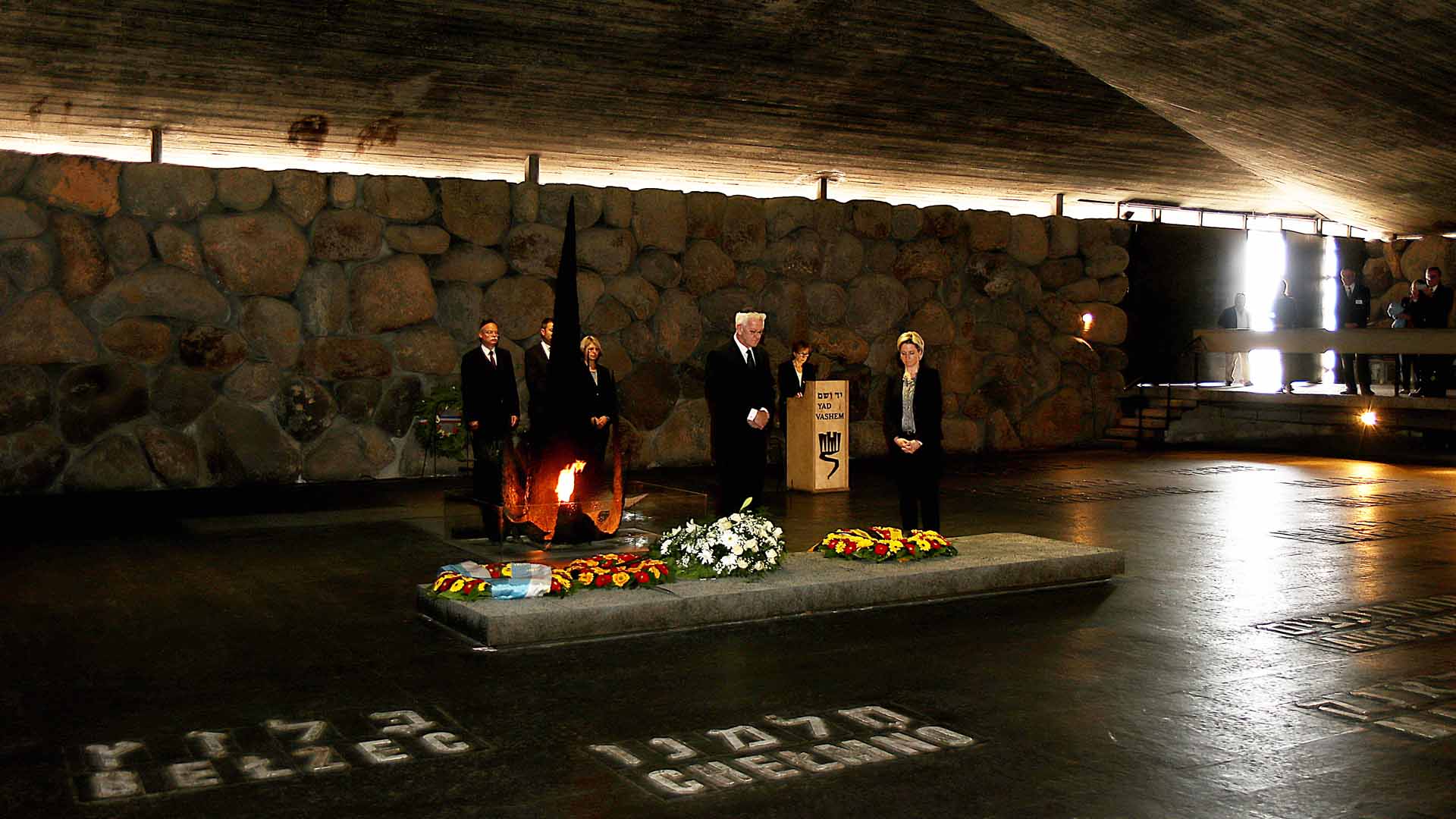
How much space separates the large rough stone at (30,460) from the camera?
503 inches

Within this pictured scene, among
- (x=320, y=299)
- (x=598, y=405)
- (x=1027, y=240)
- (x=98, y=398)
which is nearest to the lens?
(x=598, y=405)

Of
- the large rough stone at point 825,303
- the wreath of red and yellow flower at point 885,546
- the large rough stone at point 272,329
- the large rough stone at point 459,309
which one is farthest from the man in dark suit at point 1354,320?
the large rough stone at point 272,329

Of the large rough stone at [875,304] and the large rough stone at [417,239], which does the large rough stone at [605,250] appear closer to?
the large rough stone at [417,239]

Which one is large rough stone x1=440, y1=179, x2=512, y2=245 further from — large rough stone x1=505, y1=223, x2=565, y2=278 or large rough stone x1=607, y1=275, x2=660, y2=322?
large rough stone x1=607, y1=275, x2=660, y2=322

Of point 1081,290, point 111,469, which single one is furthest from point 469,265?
point 1081,290

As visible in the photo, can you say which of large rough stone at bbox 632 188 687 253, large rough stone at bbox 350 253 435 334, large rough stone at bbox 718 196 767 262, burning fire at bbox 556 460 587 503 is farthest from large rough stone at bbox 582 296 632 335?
burning fire at bbox 556 460 587 503

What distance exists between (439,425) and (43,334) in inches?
155

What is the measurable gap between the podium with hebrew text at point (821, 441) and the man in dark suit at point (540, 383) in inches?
141

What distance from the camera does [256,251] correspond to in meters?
13.8

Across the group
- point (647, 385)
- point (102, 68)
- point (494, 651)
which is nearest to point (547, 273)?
point (647, 385)

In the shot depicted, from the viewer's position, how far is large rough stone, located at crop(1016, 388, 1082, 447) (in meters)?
18.9

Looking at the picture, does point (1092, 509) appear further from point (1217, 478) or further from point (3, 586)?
point (3, 586)

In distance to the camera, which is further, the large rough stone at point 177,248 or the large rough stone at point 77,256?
the large rough stone at point 177,248

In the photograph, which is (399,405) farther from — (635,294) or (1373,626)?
(1373,626)
